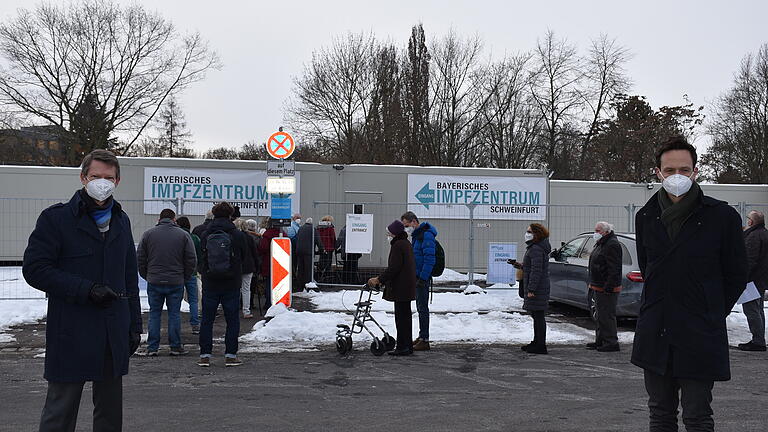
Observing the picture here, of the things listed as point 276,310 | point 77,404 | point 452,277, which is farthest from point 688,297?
point 452,277

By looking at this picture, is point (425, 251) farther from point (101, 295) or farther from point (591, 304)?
point (101, 295)

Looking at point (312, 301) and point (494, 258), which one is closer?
point (312, 301)

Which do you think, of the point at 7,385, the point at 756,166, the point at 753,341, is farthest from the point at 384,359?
the point at 756,166

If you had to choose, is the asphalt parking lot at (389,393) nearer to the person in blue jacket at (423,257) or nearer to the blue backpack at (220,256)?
the person in blue jacket at (423,257)

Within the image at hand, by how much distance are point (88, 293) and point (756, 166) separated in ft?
138

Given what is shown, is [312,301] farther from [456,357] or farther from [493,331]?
[456,357]

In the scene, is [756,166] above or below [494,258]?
above

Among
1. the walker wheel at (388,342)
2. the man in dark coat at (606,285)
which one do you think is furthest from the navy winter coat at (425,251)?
the man in dark coat at (606,285)

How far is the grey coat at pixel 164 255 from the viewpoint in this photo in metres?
9.03

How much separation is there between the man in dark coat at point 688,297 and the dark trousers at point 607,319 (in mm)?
6003

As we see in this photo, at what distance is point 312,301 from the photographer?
14188 millimetres

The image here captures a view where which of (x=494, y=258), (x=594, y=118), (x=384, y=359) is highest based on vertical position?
(x=594, y=118)

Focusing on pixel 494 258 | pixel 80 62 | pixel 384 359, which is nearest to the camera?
pixel 384 359

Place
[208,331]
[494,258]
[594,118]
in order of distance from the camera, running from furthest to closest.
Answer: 1. [594,118]
2. [494,258]
3. [208,331]
